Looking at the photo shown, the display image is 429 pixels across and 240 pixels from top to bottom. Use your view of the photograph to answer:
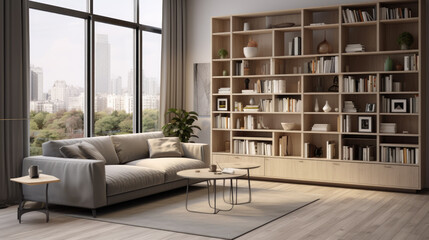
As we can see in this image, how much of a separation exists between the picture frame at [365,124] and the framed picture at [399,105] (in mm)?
366

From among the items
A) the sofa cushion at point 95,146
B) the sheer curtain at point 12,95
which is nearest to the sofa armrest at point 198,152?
the sofa cushion at point 95,146

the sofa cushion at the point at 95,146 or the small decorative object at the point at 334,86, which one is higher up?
the small decorative object at the point at 334,86

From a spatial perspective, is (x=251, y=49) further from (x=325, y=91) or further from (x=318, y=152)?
(x=318, y=152)

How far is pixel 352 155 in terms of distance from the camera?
24.9ft

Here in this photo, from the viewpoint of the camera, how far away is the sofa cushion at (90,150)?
6.31m

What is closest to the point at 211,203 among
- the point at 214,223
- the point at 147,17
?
the point at 214,223

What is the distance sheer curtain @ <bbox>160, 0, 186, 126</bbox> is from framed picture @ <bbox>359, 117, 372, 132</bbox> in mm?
3266

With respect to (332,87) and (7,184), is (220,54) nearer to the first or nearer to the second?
(332,87)

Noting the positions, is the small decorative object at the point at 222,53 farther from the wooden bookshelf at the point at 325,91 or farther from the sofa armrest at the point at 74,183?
the sofa armrest at the point at 74,183

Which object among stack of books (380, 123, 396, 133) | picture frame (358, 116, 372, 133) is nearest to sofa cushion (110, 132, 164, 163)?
picture frame (358, 116, 372, 133)

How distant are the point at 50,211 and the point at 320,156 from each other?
4.09 metres

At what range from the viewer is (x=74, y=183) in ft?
18.8

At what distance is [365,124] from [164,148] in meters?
2.90

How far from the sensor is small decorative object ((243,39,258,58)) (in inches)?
332
